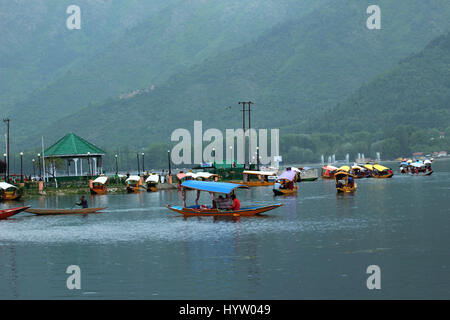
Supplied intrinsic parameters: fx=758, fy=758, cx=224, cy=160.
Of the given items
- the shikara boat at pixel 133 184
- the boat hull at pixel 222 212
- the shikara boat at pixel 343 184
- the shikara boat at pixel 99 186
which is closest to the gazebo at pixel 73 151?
the shikara boat at pixel 133 184

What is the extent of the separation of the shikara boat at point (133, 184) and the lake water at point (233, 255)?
180 ft

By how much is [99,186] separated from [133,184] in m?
11.7

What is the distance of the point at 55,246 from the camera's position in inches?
2286

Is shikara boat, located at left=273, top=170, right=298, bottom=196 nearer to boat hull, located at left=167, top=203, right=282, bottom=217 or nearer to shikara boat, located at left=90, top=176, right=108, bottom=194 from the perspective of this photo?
shikara boat, located at left=90, top=176, right=108, bottom=194

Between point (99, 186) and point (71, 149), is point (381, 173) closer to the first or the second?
point (71, 149)

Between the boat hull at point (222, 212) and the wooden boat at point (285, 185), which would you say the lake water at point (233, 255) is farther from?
the wooden boat at point (285, 185)

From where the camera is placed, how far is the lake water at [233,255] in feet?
129

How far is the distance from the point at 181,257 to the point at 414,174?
6215 inches

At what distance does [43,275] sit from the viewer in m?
44.8

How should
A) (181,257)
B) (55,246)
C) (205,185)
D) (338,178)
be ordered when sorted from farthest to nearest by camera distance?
(338,178)
(205,185)
(55,246)
(181,257)

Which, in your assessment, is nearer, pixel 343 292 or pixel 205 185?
pixel 343 292
